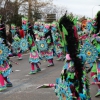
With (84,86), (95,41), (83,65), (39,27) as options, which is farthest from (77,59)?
(39,27)

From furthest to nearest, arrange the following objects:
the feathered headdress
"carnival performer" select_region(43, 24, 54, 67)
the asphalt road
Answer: "carnival performer" select_region(43, 24, 54, 67) → the asphalt road → the feathered headdress

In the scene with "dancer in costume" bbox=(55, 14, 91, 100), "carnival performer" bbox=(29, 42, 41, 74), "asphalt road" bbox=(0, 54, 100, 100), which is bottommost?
"asphalt road" bbox=(0, 54, 100, 100)

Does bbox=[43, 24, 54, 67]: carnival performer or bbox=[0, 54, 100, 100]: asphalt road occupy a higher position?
bbox=[43, 24, 54, 67]: carnival performer

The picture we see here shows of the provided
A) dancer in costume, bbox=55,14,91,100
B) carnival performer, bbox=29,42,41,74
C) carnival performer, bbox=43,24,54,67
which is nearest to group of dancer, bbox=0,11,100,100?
dancer in costume, bbox=55,14,91,100

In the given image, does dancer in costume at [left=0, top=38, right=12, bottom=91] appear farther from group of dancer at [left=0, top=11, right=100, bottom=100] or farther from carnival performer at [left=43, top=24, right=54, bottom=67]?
carnival performer at [left=43, top=24, right=54, bottom=67]

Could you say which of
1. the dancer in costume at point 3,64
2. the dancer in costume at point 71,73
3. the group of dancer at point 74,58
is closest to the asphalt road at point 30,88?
the dancer in costume at point 3,64

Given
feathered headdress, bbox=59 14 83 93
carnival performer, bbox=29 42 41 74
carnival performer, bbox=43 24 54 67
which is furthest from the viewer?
carnival performer, bbox=43 24 54 67

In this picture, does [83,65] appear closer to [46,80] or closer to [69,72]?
[69,72]

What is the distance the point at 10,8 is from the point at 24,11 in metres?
9.16

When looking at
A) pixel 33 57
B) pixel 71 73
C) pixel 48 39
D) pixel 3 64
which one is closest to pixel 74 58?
pixel 71 73

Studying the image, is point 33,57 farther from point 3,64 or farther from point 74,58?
point 74,58

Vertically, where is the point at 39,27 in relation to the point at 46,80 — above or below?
above

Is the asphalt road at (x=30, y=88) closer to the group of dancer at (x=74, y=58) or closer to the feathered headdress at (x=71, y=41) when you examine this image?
the group of dancer at (x=74, y=58)

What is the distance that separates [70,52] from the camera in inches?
169
